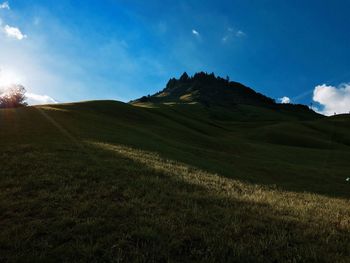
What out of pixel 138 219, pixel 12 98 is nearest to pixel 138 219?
pixel 138 219

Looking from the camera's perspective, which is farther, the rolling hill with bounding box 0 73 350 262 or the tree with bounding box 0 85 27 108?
the tree with bounding box 0 85 27 108

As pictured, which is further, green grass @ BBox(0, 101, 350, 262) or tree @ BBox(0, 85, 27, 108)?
tree @ BBox(0, 85, 27, 108)

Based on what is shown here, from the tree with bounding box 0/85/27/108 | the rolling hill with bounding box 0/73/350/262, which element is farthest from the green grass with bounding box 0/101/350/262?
the tree with bounding box 0/85/27/108

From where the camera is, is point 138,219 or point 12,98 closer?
point 138,219

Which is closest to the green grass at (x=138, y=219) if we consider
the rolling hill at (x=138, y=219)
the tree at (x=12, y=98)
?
the rolling hill at (x=138, y=219)

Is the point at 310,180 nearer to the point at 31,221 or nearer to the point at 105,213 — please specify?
Result: the point at 105,213

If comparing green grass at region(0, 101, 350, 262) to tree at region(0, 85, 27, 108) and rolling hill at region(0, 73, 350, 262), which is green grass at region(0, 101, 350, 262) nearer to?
rolling hill at region(0, 73, 350, 262)

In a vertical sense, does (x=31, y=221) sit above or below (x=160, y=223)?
below

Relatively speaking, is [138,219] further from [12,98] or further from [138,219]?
[12,98]

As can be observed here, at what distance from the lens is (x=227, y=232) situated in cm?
877

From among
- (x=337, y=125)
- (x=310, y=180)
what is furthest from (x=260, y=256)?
(x=337, y=125)

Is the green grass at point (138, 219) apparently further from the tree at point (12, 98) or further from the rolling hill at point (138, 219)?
the tree at point (12, 98)

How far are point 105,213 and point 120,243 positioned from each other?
94.7 inches

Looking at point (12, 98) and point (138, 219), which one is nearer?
point (138, 219)
